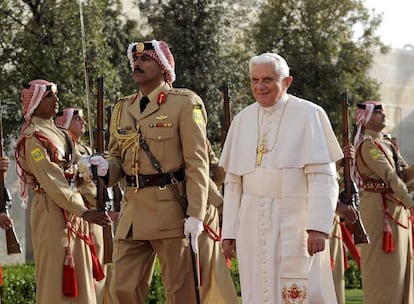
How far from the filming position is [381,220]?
12039mm

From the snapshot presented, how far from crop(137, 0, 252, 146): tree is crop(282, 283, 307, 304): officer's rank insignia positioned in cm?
918

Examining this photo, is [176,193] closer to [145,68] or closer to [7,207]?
[145,68]

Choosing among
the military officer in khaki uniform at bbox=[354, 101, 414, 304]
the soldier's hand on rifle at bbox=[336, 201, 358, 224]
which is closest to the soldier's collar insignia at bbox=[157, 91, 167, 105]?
the soldier's hand on rifle at bbox=[336, 201, 358, 224]

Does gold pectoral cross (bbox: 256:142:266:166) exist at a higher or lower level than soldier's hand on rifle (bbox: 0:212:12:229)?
higher

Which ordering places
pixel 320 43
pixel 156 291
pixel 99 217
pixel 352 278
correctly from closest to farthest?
pixel 99 217 < pixel 156 291 < pixel 352 278 < pixel 320 43

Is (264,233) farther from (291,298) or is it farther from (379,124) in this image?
(379,124)

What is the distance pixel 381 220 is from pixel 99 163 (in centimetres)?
441

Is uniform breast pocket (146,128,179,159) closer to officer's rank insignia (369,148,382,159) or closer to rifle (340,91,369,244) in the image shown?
rifle (340,91,369,244)

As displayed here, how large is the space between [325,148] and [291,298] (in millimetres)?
942

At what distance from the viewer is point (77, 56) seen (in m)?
14.9

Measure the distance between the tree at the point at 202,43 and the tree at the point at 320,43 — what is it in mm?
2072

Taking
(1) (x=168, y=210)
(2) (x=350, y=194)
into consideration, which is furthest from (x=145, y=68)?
(2) (x=350, y=194)

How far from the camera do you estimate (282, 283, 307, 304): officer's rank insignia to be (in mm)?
7648

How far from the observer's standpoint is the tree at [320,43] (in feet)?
64.9
